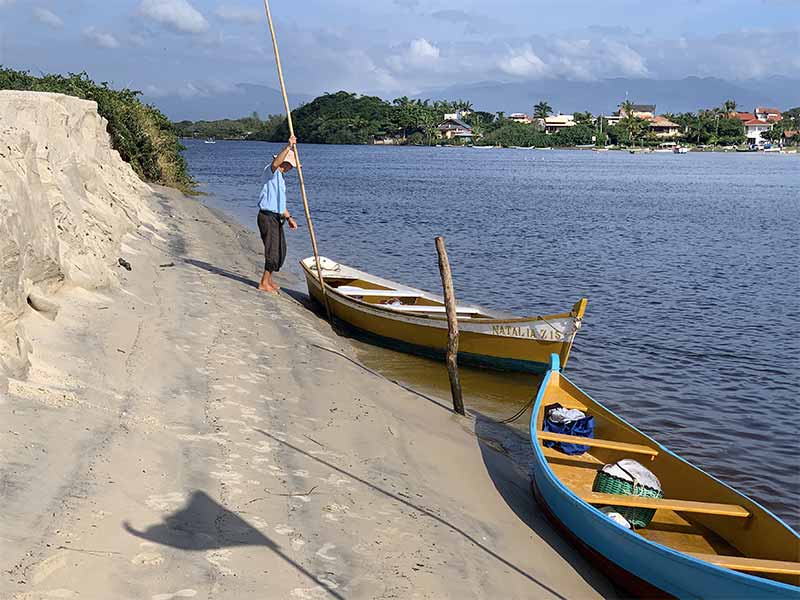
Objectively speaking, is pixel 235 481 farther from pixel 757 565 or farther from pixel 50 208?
pixel 50 208

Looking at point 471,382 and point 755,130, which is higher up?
point 755,130

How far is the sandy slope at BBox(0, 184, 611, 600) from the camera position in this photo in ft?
17.3

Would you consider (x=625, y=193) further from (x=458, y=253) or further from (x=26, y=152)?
(x=26, y=152)

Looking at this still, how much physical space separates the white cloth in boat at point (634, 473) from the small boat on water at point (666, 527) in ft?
0.13

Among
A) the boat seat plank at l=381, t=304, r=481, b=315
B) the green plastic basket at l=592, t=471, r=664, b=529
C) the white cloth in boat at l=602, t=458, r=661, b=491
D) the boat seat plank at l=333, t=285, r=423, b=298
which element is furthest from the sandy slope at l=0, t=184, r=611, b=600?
the boat seat plank at l=333, t=285, r=423, b=298

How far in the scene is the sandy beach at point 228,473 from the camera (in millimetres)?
5293

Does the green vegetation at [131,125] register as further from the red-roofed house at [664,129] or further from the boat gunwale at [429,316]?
the red-roofed house at [664,129]

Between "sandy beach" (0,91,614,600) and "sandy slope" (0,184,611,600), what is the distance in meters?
0.02

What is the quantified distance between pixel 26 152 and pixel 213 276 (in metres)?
6.59

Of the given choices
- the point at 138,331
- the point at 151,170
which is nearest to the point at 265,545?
the point at 138,331

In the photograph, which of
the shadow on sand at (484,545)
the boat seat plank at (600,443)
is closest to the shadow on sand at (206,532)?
the shadow on sand at (484,545)

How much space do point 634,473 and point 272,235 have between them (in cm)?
845

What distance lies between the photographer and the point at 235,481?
21.7ft

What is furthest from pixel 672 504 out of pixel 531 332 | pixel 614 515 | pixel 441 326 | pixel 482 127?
pixel 482 127
